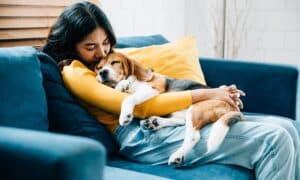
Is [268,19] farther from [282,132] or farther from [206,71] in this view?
[282,132]

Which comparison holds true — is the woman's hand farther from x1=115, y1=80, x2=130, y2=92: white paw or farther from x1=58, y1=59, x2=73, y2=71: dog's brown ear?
x1=58, y1=59, x2=73, y2=71: dog's brown ear

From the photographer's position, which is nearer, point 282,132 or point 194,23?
point 282,132

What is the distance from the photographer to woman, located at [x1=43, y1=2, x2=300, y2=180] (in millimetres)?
1509

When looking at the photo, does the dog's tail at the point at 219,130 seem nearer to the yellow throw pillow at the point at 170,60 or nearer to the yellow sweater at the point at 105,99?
the yellow sweater at the point at 105,99

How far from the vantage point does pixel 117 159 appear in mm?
1655

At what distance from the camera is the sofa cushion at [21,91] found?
4.34 feet

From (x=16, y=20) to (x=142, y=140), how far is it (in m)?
0.84

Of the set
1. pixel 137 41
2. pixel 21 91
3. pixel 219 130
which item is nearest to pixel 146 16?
pixel 137 41

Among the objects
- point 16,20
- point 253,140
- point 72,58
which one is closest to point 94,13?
point 72,58

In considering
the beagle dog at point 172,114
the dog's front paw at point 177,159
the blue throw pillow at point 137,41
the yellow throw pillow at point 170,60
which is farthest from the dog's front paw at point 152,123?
the blue throw pillow at point 137,41

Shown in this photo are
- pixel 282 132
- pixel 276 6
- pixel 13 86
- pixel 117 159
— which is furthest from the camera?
pixel 276 6

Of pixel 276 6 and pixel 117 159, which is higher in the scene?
pixel 276 6

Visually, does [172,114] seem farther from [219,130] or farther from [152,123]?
[219,130]

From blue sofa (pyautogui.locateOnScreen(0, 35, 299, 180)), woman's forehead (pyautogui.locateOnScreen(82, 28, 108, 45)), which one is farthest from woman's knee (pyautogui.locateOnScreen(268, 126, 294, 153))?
woman's forehead (pyautogui.locateOnScreen(82, 28, 108, 45))
